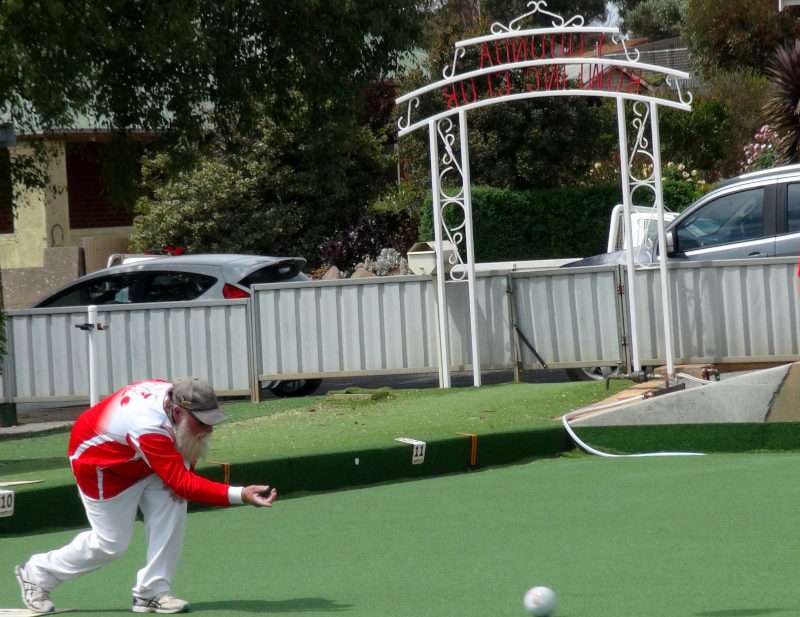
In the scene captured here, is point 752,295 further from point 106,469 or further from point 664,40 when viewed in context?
point 664,40

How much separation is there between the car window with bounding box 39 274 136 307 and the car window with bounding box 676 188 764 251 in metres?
6.79

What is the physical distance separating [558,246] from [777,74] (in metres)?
5.53

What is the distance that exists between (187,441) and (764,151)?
2661 centimetres

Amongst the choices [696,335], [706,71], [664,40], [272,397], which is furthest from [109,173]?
[664,40]

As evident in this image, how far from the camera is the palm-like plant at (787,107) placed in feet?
84.4

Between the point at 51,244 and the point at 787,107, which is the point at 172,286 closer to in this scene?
the point at 787,107

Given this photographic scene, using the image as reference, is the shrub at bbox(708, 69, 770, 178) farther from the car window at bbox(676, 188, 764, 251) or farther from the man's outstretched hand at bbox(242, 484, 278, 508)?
the man's outstretched hand at bbox(242, 484, 278, 508)

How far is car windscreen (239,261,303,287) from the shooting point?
56.9 ft

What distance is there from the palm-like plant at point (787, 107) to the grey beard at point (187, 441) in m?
21.1

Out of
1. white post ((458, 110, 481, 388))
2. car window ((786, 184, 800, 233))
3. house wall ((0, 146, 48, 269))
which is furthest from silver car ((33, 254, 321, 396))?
house wall ((0, 146, 48, 269))

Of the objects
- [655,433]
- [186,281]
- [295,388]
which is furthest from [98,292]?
[655,433]

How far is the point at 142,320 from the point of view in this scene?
16.0m

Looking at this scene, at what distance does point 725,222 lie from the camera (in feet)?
53.3

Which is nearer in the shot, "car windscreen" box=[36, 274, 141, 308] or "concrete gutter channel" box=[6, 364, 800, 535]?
"concrete gutter channel" box=[6, 364, 800, 535]
